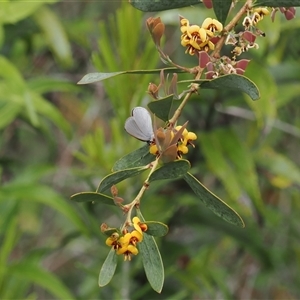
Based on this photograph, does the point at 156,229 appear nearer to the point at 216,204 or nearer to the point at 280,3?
the point at 216,204

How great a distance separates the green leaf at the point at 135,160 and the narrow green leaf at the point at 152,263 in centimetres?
5

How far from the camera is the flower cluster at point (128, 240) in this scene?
0.39 metres

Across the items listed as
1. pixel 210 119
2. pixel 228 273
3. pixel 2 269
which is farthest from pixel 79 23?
pixel 228 273

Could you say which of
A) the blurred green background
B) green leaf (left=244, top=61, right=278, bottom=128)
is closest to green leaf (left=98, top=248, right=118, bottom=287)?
the blurred green background

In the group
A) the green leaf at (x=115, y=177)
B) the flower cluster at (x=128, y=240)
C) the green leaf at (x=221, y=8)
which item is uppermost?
the green leaf at (x=221, y=8)

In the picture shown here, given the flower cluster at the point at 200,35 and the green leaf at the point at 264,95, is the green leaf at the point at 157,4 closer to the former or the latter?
the flower cluster at the point at 200,35

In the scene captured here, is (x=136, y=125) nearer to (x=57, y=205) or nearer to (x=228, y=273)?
(x=57, y=205)

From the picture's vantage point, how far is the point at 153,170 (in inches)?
16.6

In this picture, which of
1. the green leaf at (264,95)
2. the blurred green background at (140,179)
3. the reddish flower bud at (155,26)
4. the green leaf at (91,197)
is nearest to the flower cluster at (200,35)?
the reddish flower bud at (155,26)

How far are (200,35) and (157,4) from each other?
66 mm

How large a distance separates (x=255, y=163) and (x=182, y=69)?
0.87 meters

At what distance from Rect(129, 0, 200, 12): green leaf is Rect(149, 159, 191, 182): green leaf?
134mm

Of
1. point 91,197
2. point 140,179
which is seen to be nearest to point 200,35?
point 91,197

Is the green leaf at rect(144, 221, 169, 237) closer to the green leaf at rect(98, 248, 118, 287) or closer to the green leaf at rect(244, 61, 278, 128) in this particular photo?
the green leaf at rect(98, 248, 118, 287)
